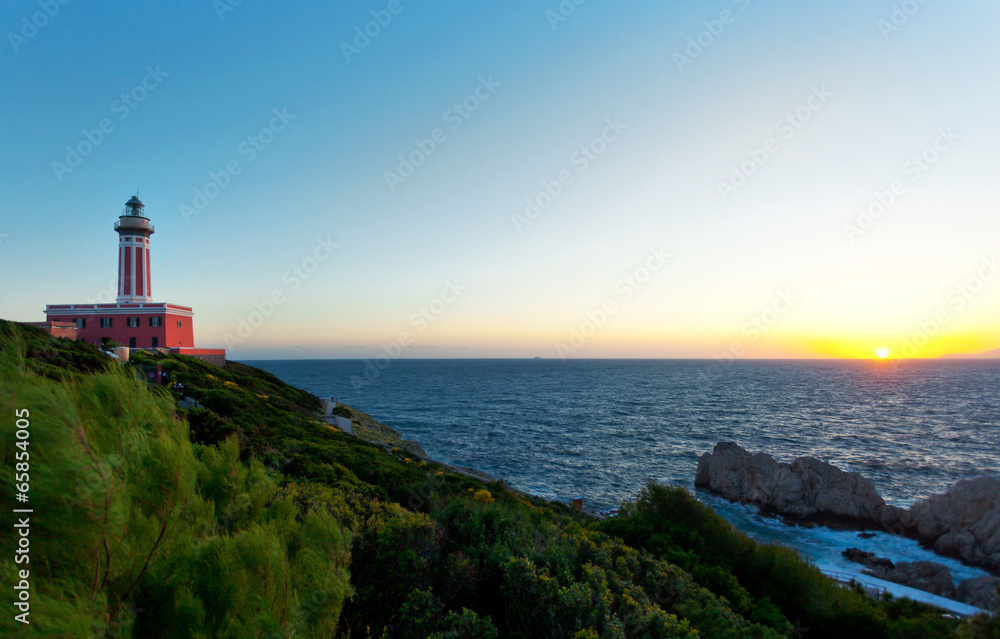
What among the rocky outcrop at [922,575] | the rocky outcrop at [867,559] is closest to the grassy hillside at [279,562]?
the rocky outcrop at [922,575]

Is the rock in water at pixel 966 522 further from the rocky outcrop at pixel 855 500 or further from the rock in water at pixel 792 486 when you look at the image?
the rock in water at pixel 792 486

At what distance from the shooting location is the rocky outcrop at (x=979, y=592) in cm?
1564

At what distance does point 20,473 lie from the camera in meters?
2.61

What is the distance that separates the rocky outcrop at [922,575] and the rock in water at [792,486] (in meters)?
5.26

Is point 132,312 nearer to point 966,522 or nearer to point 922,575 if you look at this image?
point 922,575

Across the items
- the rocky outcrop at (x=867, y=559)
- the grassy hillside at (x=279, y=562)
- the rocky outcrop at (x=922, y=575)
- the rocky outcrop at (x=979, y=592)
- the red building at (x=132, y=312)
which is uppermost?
the red building at (x=132, y=312)

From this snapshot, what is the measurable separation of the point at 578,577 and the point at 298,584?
4.57m

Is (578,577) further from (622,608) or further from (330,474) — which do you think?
(330,474)

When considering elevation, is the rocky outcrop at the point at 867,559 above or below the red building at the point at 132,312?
below

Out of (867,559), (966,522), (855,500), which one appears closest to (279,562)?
(867,559)

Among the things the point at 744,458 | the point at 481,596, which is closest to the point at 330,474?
the point at 481,596

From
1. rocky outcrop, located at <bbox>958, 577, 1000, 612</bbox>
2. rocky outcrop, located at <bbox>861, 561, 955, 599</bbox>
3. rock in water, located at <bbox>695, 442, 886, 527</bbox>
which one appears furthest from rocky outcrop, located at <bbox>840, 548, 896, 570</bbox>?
Answer: rock in water, located at <bbox>695, 442, 886, 527</bbox>

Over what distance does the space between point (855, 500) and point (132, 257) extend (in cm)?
5268

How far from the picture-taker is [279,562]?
3.21 metres
